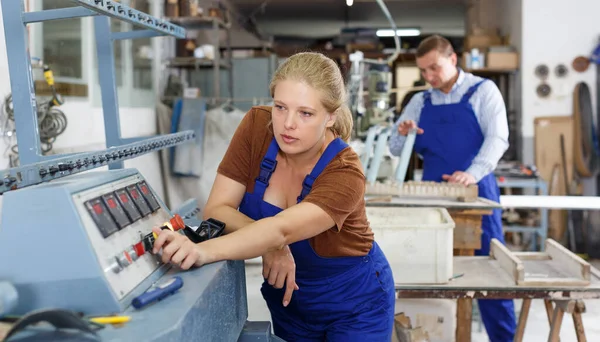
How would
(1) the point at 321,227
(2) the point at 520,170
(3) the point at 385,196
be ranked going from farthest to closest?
(2) the point at 520,170 < (3) the point at 385,196 < (1) the point at 321,227

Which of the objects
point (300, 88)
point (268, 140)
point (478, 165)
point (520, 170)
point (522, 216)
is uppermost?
point (300, 88)

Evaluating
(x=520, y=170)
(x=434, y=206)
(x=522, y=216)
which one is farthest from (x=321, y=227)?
(x=522, y=216)

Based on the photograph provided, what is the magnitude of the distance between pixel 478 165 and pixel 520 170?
2685 millimetres

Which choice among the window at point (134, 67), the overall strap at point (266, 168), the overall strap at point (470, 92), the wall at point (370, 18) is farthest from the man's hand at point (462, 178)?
the wall at point (370, 18)

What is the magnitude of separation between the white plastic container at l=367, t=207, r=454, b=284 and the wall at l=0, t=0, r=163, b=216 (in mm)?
1572

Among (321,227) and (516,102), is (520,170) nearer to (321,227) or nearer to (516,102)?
(516,102)

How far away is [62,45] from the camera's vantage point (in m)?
3.42

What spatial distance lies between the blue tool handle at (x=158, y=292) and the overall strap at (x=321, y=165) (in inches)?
21.2

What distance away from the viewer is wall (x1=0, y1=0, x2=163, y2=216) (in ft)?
8.77

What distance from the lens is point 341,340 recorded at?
160cm

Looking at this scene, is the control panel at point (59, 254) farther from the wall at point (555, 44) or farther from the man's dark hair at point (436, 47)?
the wall at point (555, 44)

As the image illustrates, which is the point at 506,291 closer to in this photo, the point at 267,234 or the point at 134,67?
the point at 267,234

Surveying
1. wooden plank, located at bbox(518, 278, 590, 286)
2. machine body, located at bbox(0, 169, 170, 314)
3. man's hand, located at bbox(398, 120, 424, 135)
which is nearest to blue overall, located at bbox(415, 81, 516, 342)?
man's hand, located at bbox(398, 120, 424, 135)

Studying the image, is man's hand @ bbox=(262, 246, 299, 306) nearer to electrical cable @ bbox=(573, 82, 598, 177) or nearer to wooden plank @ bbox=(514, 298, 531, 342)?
wooden plank @ bbox=(514, 298, 531, 342)
